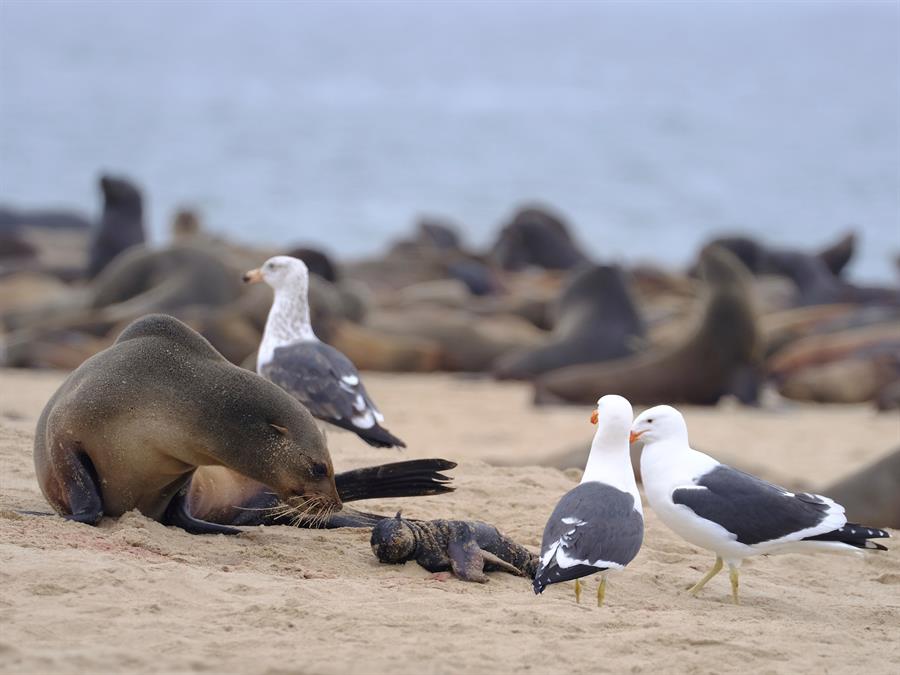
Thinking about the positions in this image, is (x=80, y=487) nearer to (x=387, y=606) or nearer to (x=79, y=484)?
(x=79, y=484)

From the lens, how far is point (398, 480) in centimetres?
542

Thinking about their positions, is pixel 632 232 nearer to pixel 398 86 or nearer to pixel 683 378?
pixel 683 378

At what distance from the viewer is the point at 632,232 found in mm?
40500

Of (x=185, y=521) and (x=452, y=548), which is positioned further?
(x=185, y=521)

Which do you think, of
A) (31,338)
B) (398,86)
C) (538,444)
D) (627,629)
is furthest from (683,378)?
(398,86)

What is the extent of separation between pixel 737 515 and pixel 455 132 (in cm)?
6379

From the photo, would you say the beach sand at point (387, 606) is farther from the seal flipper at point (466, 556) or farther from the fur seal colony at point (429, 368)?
the fur seal colony at point (429, 368)

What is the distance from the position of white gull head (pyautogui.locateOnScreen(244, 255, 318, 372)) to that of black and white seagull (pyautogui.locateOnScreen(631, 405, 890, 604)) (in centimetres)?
288

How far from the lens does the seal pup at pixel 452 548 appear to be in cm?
492

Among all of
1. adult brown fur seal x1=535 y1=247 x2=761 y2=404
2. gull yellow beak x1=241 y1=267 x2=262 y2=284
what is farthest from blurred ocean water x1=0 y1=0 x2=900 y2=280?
gull yellow beak x1=241 y1=267 x2=262 y2=284

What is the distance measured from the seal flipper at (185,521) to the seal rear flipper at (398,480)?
51 cm

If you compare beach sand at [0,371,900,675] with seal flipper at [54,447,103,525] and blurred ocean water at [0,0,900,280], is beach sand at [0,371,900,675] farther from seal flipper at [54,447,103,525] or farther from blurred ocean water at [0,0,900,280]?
blurred ocean water at [0,0,900,280]

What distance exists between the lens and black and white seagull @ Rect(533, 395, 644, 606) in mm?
4449

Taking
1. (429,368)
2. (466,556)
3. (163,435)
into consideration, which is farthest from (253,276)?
(429,368)
